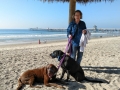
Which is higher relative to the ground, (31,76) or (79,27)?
(79,27)

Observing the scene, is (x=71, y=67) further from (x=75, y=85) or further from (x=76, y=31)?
(x=76, y=31)

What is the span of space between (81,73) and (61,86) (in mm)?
807

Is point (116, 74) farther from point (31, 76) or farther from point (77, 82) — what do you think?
point (31, 76)

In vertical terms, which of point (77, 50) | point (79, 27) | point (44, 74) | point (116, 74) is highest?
point (79, 27)

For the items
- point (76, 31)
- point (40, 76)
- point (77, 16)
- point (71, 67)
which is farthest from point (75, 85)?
point (77, 16)

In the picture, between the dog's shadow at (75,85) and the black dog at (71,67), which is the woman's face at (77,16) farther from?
the dog's shadow at (75,85)

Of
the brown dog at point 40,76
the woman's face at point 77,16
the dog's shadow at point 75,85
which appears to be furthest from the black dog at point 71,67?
the woman's face at point 77,16

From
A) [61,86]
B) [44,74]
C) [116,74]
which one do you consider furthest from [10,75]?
[116,74]

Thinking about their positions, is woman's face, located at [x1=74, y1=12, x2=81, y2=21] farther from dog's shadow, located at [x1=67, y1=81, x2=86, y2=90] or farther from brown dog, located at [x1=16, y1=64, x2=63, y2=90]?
dog's shadow, located at [x1=67, y1=81, x2=86, y2=90]

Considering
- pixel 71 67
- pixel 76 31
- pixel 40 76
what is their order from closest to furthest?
pixel 40 76, pixel 71 67, pixel 76 31

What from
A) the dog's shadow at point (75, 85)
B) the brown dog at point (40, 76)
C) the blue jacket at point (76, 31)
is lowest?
the dog's shadow at point (75, 85)

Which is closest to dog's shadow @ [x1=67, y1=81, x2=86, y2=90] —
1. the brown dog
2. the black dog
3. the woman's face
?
the black dog

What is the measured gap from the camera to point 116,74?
5.50 meters

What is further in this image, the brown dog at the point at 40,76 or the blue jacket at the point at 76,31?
the blue jacket at the point at 76,31
